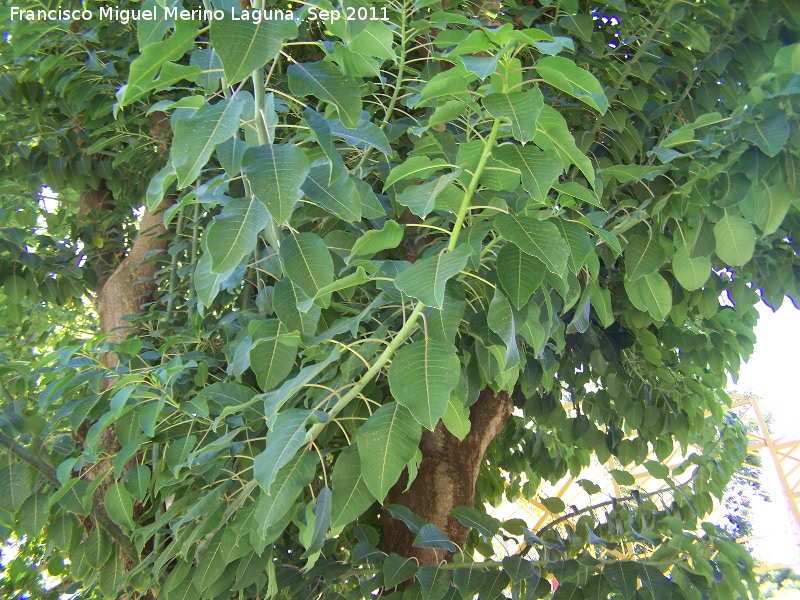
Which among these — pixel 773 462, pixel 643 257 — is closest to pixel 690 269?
pixel 643 257

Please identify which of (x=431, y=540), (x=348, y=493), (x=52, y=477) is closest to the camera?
(x=348, y=493)

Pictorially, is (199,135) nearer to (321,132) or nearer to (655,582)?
(321,132)

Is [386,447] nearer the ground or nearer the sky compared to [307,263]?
nearer the ground

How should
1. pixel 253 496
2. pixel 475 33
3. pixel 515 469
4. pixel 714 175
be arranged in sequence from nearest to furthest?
1. pixel 475 33
2. pixel 714 175
3. pixel 253 496
4. pixel 515 469

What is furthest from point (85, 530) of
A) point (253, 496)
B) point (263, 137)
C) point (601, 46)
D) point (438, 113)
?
point (601, 46)

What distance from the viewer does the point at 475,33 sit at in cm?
72

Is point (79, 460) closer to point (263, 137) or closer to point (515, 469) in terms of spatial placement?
point (263, 137)

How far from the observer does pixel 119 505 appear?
1328mm

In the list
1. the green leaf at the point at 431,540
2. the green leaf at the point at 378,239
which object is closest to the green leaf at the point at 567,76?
the green leaf at the point at 378,239

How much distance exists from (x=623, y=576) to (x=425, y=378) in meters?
0.83

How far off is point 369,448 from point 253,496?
1.56ft

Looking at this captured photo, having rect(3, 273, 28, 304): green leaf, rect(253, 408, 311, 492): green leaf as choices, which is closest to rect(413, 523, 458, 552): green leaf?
rect(253, 408, 311, 492): green leaf

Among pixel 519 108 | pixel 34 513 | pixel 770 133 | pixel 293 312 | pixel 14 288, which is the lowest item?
pixel 34 513

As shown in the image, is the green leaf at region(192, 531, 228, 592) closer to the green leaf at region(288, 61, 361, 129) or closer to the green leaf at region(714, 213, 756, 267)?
the green leaf at region(288, 61, 361, 129)
